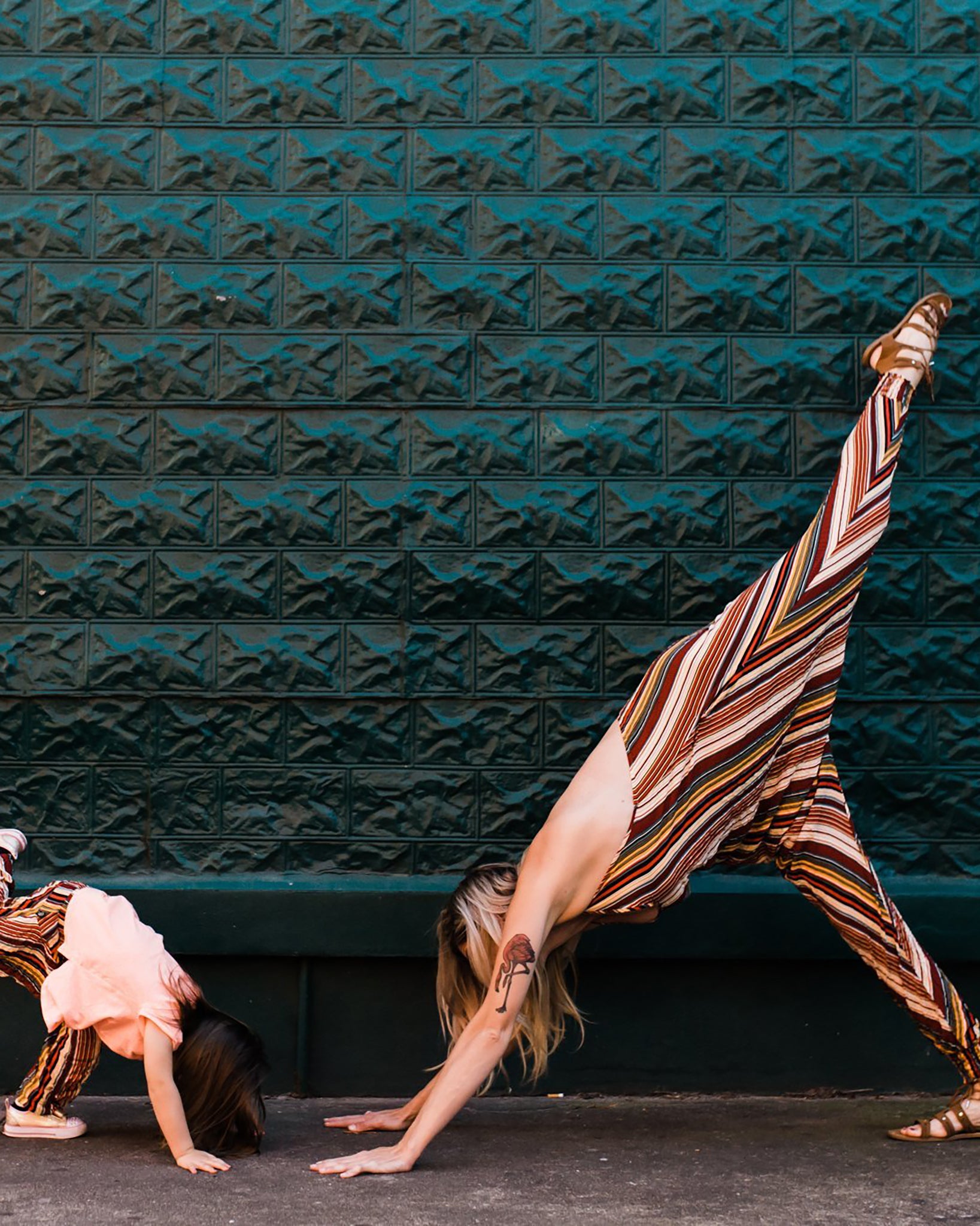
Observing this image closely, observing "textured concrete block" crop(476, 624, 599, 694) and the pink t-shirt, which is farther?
"textured concrete block" crop(476, 624, 599, 694)

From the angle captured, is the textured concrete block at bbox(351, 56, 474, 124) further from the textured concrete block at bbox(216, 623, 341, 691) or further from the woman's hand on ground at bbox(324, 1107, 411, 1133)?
the woman's hand on ground at bbox(324, 1107, 411, 1133)

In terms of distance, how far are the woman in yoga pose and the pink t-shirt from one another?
62 centimetres

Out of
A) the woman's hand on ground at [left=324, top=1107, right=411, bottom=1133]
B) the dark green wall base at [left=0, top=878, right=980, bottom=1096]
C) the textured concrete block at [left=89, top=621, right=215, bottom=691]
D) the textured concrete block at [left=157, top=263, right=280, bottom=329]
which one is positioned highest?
the textured concrete block at [left=157, top=263, right=280, bottom=329]

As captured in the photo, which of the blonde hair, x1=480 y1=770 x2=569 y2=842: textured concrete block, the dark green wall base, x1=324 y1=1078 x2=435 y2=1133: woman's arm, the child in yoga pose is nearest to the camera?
the child in yoga pose

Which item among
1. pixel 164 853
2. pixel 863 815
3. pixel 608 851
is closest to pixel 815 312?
pixel 863 815

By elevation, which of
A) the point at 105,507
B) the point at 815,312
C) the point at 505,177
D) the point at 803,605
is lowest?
the point at 803,605

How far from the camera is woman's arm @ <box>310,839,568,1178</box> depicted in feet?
11.6

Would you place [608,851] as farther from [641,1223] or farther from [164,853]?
[164,853]

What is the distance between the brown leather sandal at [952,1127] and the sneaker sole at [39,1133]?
8.12ft

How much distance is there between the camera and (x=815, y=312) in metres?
4.92

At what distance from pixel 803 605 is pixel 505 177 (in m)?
2.10

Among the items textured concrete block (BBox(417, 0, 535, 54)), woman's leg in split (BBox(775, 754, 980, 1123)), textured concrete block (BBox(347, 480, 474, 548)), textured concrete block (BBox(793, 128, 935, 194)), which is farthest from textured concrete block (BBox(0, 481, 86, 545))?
textured concrete block (BBox(793, 128, 935, 194))

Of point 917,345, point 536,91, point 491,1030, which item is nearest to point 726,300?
point 917,345

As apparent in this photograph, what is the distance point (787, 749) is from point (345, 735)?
5.30ft
